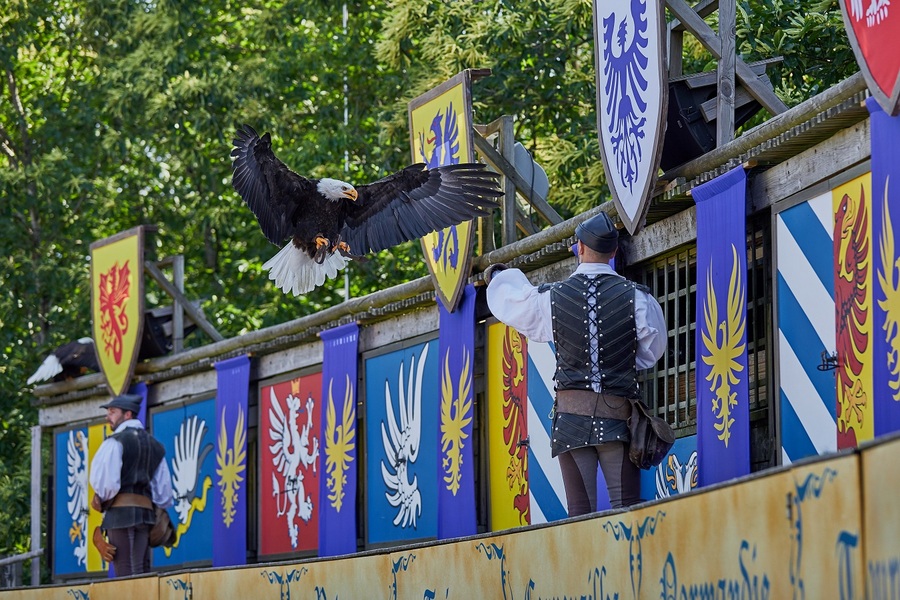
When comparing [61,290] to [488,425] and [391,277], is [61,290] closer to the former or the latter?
[391,277]

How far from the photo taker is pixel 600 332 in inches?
227

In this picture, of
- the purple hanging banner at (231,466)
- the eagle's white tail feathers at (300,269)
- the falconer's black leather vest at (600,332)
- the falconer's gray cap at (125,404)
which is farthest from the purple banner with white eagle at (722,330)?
the purple hanging banner at (231,466)

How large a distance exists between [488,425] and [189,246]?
1202 centimetres

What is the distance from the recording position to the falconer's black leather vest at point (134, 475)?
9.73m

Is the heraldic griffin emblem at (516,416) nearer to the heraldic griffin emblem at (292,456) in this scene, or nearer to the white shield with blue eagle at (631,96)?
the white shield with blue eagle at (631,96)

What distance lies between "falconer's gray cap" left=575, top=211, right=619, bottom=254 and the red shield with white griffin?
1.17 m

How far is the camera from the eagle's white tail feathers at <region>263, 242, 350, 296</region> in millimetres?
9000

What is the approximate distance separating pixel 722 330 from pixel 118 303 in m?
7.43

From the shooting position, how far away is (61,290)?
18078mm

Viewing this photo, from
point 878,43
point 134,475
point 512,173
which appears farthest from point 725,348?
point 134,475

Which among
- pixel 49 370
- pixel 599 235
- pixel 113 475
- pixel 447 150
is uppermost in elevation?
pixel 447 150

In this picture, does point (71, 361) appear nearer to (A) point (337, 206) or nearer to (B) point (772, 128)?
(A) point (337, 206)

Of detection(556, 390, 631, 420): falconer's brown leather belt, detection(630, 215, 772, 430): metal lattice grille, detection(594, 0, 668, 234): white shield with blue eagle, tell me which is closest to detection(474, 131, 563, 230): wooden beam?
detection(630, 215, 772, 430): metal lattice grille

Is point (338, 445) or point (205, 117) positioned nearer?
point (338, 445)
